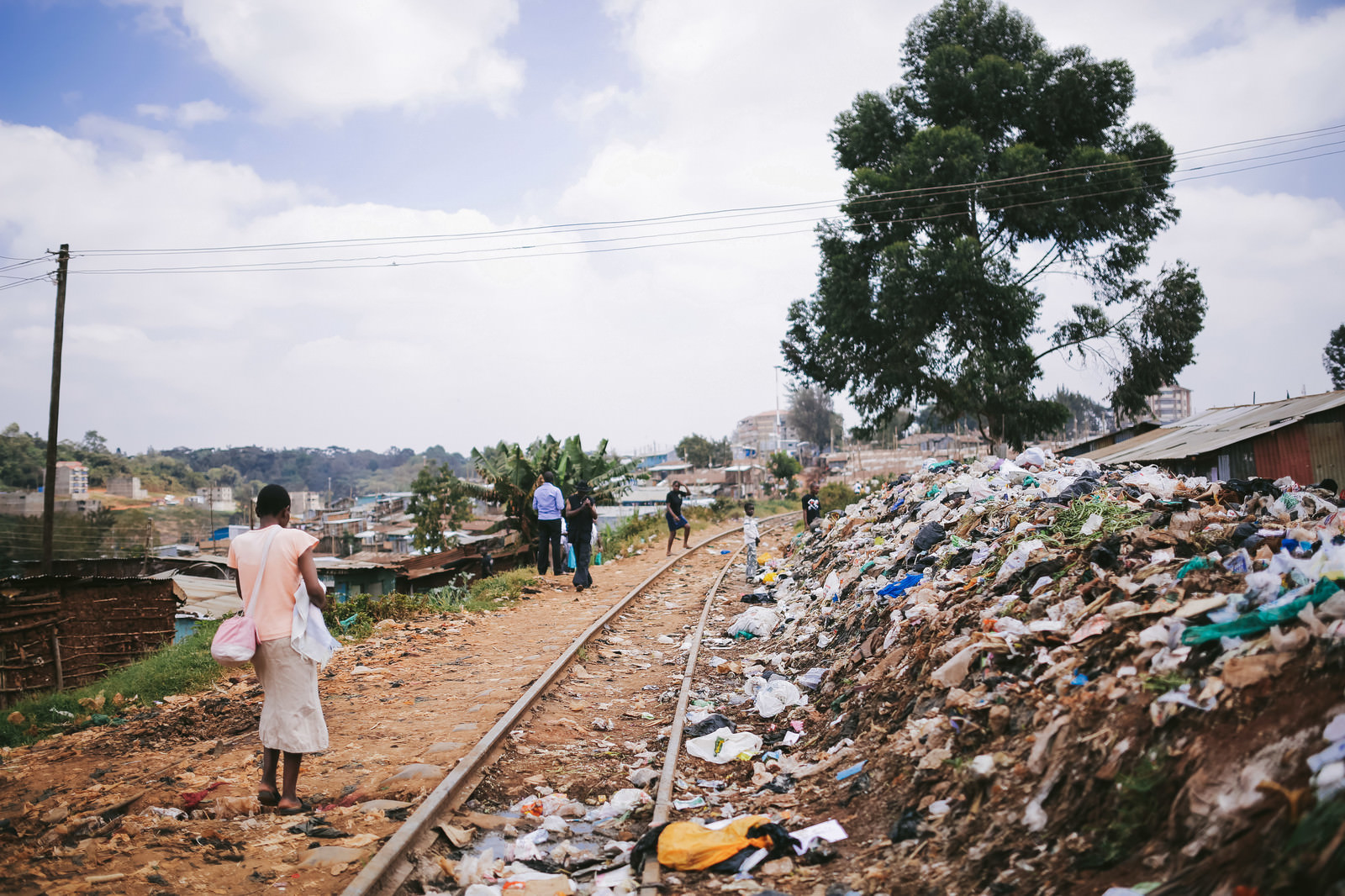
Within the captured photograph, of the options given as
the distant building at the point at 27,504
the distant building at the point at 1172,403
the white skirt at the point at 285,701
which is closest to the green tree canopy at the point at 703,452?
the distant building at the point at 1172,403

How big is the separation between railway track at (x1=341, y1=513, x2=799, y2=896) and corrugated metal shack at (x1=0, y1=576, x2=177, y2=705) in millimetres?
6901

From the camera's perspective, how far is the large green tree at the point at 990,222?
71.1 ft

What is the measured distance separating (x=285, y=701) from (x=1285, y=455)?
51.4 ft

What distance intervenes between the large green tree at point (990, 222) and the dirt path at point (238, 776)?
17487 millimetres

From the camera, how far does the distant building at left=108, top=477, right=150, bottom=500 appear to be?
162 ft

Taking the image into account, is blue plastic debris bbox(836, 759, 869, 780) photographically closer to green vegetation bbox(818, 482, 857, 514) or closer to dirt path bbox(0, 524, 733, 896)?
dirt path bbox(0, 524, 733, 896)

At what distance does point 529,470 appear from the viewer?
61.2 ft

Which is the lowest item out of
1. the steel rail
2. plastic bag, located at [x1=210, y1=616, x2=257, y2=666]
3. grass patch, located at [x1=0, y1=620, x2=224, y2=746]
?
grass patch, located at [x1=0, y1=620, x2=224, y2=746]

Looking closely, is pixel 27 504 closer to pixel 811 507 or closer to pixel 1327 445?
pixel 811 507

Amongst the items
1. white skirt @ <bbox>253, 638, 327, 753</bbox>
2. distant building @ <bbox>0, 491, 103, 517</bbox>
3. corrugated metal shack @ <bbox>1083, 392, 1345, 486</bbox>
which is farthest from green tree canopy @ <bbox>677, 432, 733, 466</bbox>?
white skirt @ <bbox>253, 638, 327, 753</bbox>

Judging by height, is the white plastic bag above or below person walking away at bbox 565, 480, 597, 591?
below

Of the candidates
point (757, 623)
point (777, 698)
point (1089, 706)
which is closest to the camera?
point (1089, 706)

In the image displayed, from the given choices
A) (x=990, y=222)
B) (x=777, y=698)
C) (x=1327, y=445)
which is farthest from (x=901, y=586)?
(x=990, y=222)

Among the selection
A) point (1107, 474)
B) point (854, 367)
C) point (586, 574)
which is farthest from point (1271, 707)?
point (854, 367)
